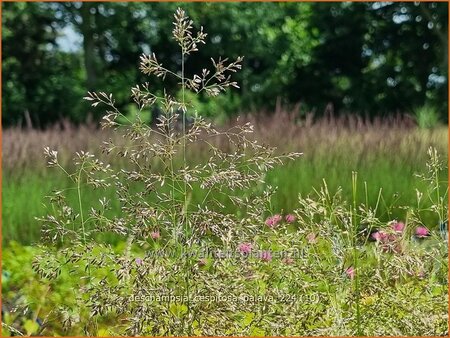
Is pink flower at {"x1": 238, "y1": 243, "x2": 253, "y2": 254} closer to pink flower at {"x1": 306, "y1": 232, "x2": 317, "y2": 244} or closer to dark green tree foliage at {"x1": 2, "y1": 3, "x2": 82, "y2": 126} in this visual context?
pink flower at {"x1": 306, "y1": 232, "x2": 317, "y2": 244}

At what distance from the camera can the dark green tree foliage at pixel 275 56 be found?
15250 mm

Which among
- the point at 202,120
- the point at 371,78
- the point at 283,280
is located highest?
the point at 202,120

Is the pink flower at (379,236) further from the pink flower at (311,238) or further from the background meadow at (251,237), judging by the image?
the pink flower at (311,238)

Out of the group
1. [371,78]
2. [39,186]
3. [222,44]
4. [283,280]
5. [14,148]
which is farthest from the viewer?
[371,78]

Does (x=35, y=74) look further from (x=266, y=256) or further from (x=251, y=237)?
(x=251, y=237)

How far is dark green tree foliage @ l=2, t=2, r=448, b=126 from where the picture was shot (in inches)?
600

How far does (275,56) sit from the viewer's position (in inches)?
623

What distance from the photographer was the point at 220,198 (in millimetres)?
4086

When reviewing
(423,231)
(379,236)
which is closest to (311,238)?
(379,236)

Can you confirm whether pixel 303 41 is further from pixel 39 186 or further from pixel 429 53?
pixel 39 186

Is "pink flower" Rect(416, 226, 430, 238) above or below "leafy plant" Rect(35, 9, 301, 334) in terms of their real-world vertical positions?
below

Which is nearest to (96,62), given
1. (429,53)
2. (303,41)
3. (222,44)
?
(222,44)

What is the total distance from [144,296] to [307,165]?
2660 millimetres

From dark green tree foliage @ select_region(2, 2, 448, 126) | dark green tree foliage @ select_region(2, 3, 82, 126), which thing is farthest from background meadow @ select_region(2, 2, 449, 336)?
dark green tree foliage @ select_region(2, 3, 82, 126)
